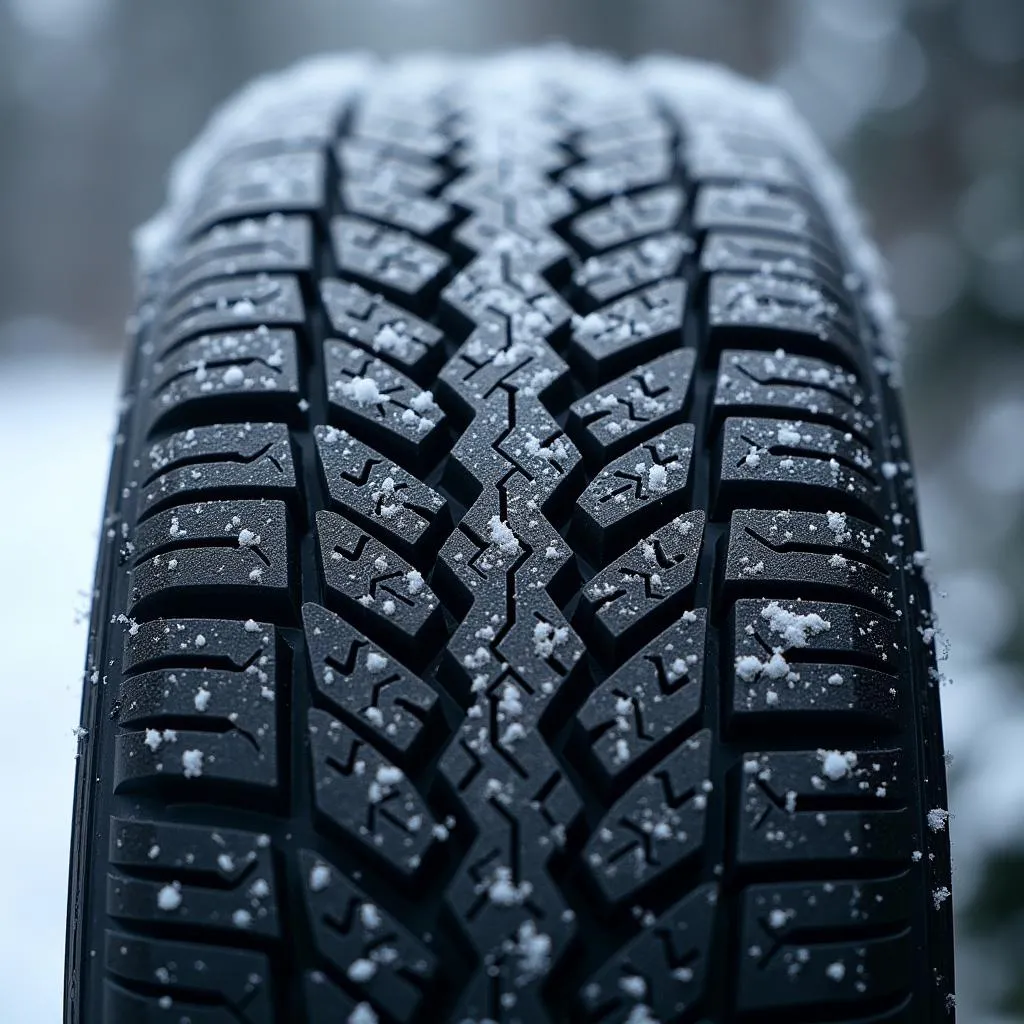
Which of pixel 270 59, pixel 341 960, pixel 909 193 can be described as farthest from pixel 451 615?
pixel 270 59

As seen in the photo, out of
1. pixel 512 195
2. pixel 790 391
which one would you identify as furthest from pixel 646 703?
pixel 512 195

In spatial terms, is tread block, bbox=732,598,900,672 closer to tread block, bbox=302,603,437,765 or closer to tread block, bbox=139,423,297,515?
tread block, bbox=302,603,437,765

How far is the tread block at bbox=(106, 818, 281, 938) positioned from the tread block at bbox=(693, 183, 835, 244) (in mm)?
900

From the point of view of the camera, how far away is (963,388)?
3193 mm

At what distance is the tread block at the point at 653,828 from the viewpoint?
2.80ft

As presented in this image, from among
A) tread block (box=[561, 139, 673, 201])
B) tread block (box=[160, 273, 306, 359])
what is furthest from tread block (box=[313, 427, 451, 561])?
tread block (box=[561, 139, 673, 201])

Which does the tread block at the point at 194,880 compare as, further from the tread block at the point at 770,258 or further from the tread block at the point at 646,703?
the tread block at the point at 770,258

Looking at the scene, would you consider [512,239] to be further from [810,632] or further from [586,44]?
Result: [586,44]

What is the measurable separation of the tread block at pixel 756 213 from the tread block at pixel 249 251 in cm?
49

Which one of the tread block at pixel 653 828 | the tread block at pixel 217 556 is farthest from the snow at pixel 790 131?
the tread block at pixel 217 556

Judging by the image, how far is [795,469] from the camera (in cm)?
106

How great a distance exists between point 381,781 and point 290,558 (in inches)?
9.3

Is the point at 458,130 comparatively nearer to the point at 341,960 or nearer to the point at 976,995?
the point at 341,960

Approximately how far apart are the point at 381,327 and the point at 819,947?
29.8 inches
